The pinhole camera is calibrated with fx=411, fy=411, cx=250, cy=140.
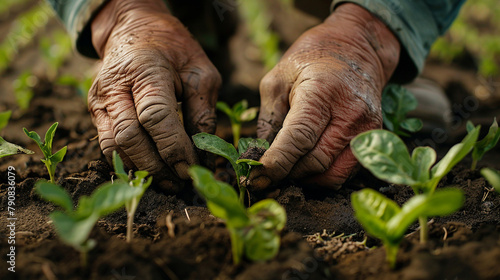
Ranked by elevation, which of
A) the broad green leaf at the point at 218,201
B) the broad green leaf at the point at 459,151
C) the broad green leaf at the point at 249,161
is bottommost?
the broad green leaf at the point at 249,161

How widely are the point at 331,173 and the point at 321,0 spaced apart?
2.00 m

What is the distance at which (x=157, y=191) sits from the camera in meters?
1.79

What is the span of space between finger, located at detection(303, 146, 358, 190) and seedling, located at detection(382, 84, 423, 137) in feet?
1.53

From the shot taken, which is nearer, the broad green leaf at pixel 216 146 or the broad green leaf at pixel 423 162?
the broad green leaf at pixel 423 162

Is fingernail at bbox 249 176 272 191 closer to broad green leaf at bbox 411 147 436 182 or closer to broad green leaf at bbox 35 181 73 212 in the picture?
broad green leaf at bbox 411 147 436 182

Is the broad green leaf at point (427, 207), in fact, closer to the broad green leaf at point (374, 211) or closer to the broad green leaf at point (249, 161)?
the broad green leaf at point (374, 211)

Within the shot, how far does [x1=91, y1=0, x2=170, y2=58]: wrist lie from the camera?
2133 millimetres

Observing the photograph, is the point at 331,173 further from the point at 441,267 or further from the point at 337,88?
the point at 441,267

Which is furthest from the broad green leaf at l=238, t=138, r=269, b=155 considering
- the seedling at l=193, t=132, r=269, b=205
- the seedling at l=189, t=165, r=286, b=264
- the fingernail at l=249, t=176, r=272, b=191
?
the seedling at l=189, t=165, r=286, b=264

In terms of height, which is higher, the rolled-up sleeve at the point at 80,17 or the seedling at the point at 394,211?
the seedling at the point at 394,211

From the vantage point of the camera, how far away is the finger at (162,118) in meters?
1.63

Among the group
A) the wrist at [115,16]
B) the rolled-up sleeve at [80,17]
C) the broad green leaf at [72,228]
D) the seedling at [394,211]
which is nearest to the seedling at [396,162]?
the seedling at [394,211]

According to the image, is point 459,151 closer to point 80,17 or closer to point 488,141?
→ point 488,141

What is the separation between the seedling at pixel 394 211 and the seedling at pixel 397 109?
Answer: 40.8 inches
